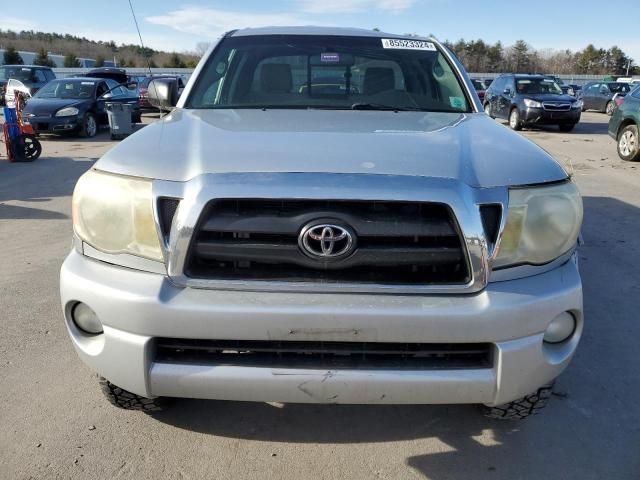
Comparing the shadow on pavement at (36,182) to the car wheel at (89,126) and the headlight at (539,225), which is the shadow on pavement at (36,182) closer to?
the car wheel at (89,126)

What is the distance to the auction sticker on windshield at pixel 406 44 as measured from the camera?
370 cm

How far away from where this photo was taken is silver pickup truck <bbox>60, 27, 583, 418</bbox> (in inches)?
76.1

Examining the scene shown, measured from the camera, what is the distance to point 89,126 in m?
14.0

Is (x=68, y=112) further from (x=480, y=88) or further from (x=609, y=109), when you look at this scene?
(x=609, y=109)

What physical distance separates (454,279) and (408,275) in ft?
0.55

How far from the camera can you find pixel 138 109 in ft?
51.9

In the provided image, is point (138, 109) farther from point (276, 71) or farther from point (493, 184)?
point (493, 184)

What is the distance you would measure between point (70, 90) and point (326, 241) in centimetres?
1433

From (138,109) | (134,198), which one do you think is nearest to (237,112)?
(134,198)

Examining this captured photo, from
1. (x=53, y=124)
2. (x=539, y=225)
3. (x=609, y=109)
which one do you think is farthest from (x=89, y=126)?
(x=609, y=109)

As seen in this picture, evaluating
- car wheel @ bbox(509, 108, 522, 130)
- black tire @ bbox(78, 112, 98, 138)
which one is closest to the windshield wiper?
black tire @ bbox(78, 112, 98, 138)

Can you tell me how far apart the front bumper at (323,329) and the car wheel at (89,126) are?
42.7 ft

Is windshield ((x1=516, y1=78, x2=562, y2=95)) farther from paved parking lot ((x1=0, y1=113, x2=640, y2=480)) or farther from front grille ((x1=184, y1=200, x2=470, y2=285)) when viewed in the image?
front grille ((x1=184, y1=200, x2=470, y2=285))

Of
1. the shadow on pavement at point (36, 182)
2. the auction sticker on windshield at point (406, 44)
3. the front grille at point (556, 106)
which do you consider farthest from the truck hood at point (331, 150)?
the front grille at point (556, 106)
